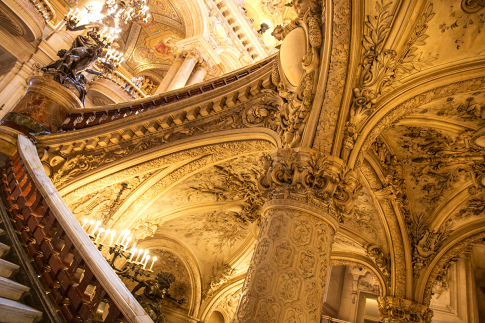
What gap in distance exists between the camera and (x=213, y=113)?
5746mm

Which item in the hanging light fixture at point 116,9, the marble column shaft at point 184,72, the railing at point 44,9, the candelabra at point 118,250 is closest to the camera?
the candelabra at point 118,250

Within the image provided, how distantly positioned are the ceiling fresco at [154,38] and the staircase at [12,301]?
584 inches

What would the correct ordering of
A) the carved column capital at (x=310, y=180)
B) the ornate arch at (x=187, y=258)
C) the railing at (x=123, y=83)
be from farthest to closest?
the railing at (x=123, y=83)
the ornate arch at (x=187, y=258)
the carved column capital at (x=310, y=180)

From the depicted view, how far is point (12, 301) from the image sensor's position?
7.48ft

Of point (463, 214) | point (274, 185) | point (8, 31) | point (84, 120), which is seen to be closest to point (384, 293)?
point (463, 214)

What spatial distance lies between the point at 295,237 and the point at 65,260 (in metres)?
1.92

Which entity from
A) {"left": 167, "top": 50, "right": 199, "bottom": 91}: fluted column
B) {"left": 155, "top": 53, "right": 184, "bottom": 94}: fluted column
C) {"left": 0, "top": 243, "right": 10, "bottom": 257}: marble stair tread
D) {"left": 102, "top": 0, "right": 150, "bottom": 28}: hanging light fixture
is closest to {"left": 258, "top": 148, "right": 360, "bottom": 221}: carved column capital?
{"left": 0, "top": 243, "right": 10, "bottom": 257}: marble stair tread

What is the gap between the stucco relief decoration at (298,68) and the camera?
12.1 ft

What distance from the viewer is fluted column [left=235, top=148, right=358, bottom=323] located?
2654 mm

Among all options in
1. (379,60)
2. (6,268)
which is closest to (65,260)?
(6,268)

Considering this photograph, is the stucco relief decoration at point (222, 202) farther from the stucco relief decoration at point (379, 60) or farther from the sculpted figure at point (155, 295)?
the stucco relief decoration at point (379, 60)

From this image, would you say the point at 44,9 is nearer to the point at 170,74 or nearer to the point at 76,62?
the point at 170,74

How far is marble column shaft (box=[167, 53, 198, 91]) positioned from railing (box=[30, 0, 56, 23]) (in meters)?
4.63

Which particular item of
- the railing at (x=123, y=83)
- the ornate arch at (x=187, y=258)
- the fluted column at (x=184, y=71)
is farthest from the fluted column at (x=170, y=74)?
the ornate arch at (x=187, y=258)
